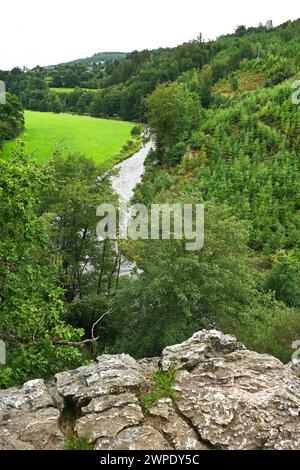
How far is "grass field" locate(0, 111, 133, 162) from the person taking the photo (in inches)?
2694

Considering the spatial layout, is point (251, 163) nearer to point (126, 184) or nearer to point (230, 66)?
point (126, 184)

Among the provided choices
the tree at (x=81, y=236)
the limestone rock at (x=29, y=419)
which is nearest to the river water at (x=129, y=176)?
the tree at (x=81, y=236)

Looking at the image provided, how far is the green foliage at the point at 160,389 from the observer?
7736 mm

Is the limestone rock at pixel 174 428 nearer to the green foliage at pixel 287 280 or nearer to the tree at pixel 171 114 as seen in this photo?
the green foliage at pixel 287 280

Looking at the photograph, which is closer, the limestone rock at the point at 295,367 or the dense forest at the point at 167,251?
the limestone rock at the point at 295,367

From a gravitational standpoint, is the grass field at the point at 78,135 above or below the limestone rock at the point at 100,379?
above

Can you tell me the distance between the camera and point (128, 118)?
110000mm

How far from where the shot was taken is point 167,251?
17.9 metres

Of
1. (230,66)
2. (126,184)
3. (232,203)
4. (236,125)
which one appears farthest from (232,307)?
(230,66)

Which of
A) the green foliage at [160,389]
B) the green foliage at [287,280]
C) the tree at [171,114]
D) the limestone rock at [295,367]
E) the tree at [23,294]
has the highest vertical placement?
the tree at [171,114]

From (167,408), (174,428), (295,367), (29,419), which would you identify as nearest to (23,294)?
(29,419)

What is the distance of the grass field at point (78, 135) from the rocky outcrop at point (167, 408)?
53.1 m

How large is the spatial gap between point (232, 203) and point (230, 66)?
59.7 m

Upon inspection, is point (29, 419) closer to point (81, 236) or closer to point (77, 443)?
point (77, 443)
